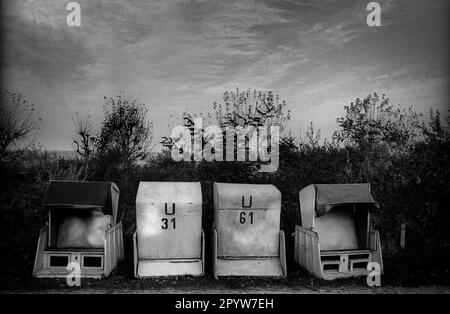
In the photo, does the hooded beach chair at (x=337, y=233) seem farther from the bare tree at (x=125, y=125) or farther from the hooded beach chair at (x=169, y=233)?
the bare tree at (x=125, y=125)

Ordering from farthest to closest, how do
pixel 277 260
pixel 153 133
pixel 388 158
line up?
pixel 153 133 → pixel 388 158 → pixel 277 260

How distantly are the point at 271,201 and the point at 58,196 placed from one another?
13.7 ft

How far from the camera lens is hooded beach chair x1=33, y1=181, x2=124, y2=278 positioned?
23.3 feet

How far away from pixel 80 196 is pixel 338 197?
16.6 ft

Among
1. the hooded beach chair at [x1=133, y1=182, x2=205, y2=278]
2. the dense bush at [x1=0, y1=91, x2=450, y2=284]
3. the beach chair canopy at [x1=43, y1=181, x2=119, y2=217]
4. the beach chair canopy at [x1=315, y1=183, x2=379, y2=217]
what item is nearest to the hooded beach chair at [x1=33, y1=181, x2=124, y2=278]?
the beach chair canopy at [x1=43, y1=181, x2=119, y2=217]

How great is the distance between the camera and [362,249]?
759 cm

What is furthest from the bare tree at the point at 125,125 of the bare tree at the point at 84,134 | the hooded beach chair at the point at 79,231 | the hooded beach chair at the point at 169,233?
the hooded beach chair at the point at 169,233

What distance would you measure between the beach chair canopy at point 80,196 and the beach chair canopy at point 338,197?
164 inches

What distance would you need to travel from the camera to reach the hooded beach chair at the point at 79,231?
23.3 feet

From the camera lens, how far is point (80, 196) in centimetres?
732

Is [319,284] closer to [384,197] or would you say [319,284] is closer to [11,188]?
[384,197]

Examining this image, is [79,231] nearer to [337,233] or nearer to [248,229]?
[248,229]

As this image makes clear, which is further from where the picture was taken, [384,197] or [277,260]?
[384,197]
